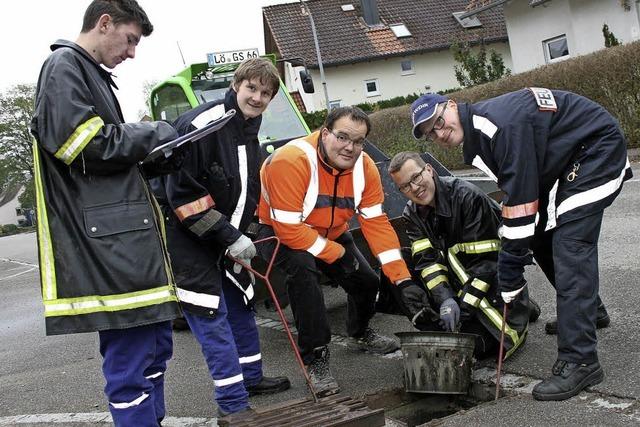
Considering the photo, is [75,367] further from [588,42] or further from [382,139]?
[588,42]

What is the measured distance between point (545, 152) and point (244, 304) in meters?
1.94

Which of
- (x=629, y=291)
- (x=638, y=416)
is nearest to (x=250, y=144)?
(x=638, y=416)

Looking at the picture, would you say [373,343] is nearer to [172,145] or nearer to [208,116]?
[208,116]

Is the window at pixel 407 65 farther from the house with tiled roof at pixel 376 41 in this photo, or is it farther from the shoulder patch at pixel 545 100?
the shoulder patch at pixel 545 100

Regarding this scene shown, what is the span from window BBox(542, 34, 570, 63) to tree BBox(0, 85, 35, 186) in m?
39.7

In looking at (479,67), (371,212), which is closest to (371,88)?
(479,67)

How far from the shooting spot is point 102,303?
2941mm

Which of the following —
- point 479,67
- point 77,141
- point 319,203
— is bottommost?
point 319,203

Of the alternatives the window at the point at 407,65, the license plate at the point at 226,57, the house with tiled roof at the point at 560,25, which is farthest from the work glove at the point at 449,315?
the window at the point at 407,65

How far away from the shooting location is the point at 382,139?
780 inches

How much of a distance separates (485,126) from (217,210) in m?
1.48

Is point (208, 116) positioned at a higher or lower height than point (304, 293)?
higher

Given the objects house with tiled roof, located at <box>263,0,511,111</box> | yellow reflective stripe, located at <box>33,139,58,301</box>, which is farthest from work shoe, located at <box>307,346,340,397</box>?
house with tiled roof, located at <box>263,0,511,111</box>

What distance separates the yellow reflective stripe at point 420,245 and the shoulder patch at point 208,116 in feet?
4.82
